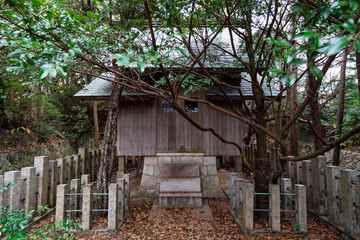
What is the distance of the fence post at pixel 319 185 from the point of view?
453 centimetres

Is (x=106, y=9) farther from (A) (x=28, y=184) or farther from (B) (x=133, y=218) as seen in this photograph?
(B) (x=133, y=218)

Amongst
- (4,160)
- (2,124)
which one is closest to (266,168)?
(4,160)

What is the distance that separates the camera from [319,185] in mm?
4645

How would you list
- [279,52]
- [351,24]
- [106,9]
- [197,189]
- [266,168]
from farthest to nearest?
[197,189] → [106,9] → [266,168] → [279,52] → [351,24]

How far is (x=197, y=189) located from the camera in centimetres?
606

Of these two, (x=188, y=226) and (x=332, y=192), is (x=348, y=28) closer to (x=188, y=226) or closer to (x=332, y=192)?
(x=332, y=192)

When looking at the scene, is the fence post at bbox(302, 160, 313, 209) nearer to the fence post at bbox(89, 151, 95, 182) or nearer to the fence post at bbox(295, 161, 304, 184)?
the fence post at bbox(295, 161, 304, 184)

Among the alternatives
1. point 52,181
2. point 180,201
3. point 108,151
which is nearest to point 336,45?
point 108,151

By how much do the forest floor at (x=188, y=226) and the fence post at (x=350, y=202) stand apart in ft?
1.39

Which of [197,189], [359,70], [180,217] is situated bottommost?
[180,217]

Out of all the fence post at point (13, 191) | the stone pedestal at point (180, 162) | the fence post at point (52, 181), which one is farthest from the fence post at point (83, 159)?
the fence post at point (13, 191)

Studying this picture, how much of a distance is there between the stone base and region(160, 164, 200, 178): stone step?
2.78 ft

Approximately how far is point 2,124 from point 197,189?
28.9 ft

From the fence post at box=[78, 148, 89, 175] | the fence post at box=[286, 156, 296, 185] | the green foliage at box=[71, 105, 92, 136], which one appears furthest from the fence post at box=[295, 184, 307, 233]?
the green foliage at box=[71, 105, 92, 136]
